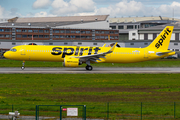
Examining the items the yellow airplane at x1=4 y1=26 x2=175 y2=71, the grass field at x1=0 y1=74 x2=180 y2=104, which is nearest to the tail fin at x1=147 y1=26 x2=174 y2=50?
the yellow airplane at x1=4 y1=26 x2=175 y2=71

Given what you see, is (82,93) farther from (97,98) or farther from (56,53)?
(56,53)

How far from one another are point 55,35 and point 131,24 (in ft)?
224

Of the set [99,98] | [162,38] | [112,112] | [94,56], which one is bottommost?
[112,112]

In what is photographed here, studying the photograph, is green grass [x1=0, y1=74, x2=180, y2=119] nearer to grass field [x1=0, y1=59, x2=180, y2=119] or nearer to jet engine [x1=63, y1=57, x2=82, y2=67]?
grass field [x1=0, y1=59, x2=180, y2=119]

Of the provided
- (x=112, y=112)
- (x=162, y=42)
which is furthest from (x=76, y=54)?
(x=112, y=112)

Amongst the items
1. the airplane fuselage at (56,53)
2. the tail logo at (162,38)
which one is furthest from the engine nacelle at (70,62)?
the tail logo at (162,38)

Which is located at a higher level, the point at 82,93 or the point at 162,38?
the point at 162,38

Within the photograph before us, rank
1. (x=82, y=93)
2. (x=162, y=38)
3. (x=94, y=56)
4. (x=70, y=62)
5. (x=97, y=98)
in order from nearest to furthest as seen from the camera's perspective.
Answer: (x=97, y=98) → (x=82, y=93) → (x=70, y=62) → (x=94, y=56) → (x=162, y=38)

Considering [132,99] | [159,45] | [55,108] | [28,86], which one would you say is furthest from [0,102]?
[159,45]

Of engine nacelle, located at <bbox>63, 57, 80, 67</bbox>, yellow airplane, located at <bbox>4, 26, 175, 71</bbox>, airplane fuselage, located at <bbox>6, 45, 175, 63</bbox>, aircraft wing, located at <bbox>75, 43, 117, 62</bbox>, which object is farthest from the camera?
airplane fuselage, located at <bbox>6, 45, 175, 63</bbox>

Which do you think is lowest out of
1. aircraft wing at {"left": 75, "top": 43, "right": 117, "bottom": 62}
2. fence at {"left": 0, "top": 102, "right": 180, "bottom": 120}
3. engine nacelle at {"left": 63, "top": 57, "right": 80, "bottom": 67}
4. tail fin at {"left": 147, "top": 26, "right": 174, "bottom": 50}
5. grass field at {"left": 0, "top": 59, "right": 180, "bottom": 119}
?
fence at {"left": 0, "top": 102, "right": 180, "bottom": 120}

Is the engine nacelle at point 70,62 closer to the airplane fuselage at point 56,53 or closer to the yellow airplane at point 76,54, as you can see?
the yellow airplane at point 76,54

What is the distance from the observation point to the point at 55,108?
721 inches

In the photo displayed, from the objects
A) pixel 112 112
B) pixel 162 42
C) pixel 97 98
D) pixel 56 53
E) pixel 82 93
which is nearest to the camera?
pixel 112 112
